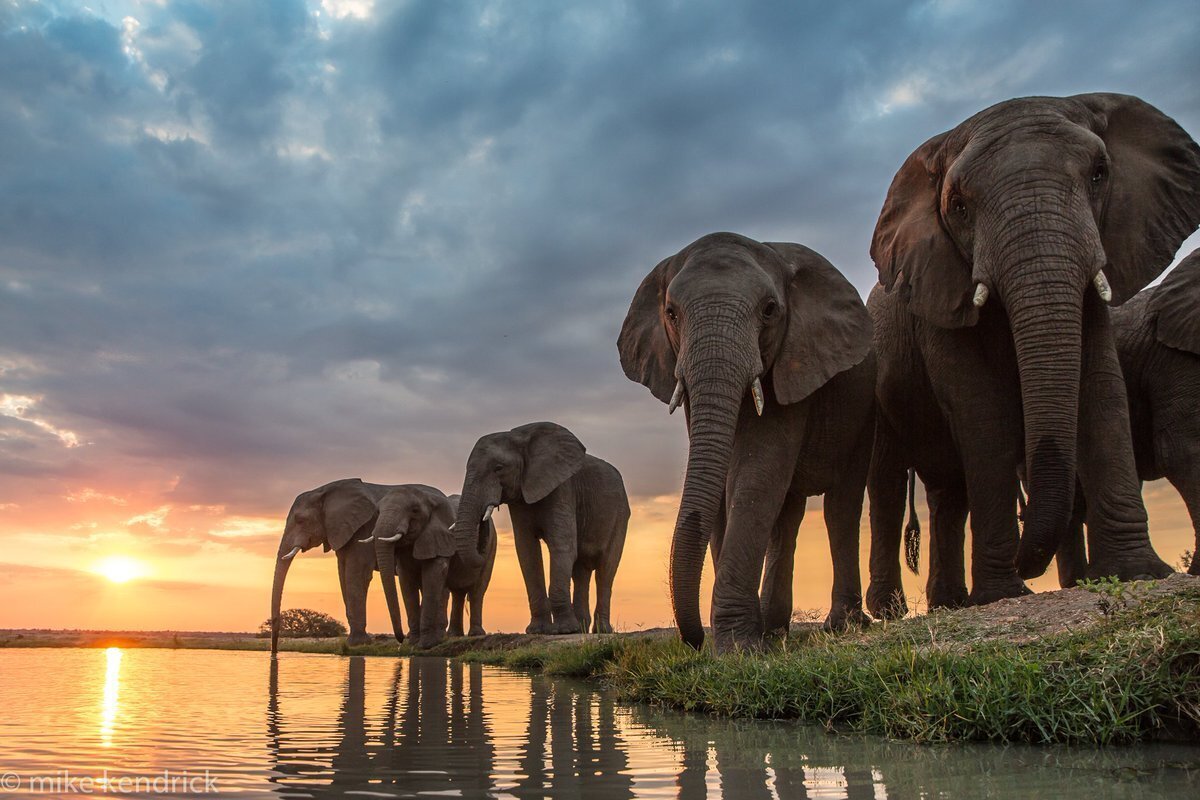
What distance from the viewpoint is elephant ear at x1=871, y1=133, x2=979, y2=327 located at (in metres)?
9.73

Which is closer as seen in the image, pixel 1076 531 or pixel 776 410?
pixel 776 410

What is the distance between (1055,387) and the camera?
8469mm

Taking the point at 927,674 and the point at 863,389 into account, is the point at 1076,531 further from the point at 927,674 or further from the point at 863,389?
the point at 927,674

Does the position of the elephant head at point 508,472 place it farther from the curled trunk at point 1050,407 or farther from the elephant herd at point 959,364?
the curled trunk at point 1050,407

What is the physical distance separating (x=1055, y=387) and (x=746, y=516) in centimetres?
281

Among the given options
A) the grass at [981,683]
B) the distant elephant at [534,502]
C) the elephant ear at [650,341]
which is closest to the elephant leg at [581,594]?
the distant elephant at [534,502]

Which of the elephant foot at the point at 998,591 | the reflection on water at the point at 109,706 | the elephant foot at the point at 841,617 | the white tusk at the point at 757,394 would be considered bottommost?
the reflection on water at the point at 109,706

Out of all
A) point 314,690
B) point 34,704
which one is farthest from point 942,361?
point 34,704

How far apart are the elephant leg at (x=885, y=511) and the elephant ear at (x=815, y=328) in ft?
9.15

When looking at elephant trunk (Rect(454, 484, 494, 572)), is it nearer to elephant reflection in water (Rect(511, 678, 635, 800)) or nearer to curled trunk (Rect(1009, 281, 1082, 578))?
elephant reflection in water (Rect(511, 678, 635, 800))

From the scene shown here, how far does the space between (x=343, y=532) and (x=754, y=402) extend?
62.4ft

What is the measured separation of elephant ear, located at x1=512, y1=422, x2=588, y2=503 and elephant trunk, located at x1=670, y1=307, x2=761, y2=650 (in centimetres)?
1215

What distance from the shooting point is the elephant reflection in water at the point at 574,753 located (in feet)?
13.3

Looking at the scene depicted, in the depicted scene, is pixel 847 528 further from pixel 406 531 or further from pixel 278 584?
pixel 278 584
